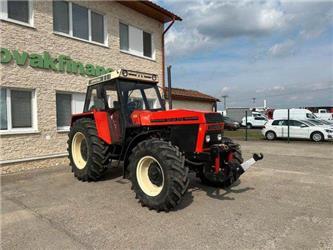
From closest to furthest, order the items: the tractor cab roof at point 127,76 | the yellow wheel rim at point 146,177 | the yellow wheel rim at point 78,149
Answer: the yellow wheel rim at point 146,177 < the tractor cab roof at point 127,76 < the yellow wheel rim at point 78,149

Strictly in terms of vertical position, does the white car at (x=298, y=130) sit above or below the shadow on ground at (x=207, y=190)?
above

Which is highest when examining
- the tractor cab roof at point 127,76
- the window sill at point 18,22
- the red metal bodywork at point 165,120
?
the window sill at point 18,22

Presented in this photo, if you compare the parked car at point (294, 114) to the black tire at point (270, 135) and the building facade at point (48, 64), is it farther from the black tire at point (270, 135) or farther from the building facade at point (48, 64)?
the building facade at point (48, 64)

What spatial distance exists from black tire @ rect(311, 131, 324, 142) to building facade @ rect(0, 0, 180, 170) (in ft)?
40.8

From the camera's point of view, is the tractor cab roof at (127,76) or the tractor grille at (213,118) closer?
the tractor grille at (213,118)

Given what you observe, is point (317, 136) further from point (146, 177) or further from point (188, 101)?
point (146, 177)

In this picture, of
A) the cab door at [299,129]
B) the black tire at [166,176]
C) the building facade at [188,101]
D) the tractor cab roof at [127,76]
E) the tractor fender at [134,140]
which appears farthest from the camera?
the cab door at [299,129]

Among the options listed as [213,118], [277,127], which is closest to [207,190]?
[213,118]

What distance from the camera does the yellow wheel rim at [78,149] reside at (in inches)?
289

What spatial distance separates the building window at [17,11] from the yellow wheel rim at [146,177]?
630 centimetres

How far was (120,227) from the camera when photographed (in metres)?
4.21

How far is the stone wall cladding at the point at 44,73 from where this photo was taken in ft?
27.2

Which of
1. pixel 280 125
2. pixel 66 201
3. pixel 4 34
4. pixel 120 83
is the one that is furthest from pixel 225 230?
pixel 280 125

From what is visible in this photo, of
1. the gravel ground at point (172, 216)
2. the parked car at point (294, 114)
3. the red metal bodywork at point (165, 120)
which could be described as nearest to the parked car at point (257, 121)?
the parked car at point (294, 114)
